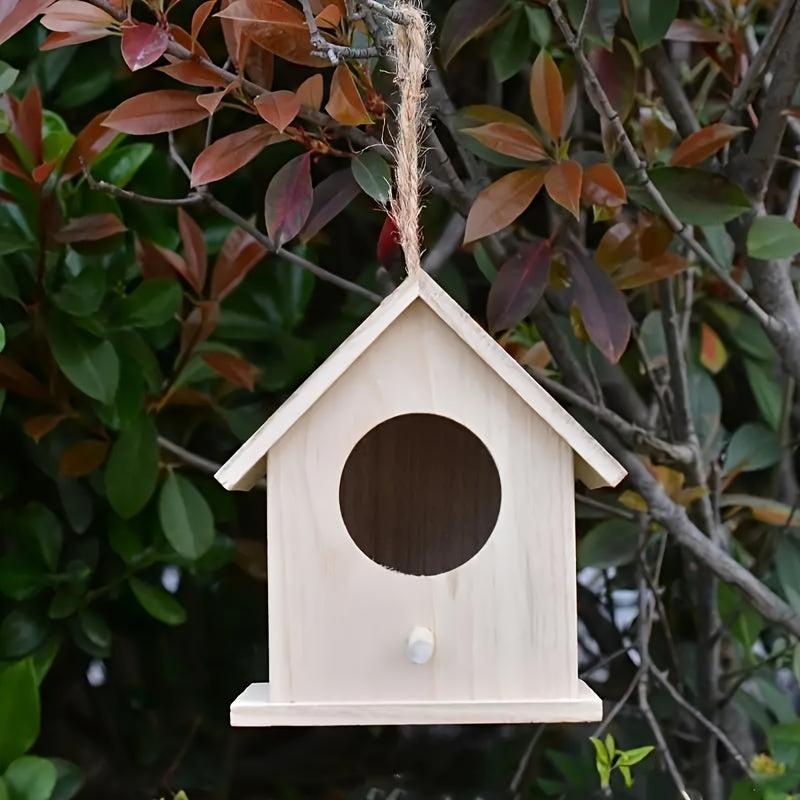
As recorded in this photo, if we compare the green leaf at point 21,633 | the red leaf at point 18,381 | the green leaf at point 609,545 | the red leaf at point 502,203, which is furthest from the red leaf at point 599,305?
the green leaf at point 21,633

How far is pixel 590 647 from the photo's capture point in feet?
4.42

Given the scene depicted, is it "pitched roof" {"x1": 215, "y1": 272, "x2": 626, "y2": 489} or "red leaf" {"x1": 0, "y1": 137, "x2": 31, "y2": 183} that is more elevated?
"red leaf" {"x1": 0, "y1": 137, "x2": 31, "y2": 183}

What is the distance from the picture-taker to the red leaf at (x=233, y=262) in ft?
3.45

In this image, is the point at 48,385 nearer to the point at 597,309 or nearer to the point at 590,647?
the point at 597,309

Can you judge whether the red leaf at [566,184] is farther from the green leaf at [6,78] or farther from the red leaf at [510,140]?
the green leaf at [6,78]

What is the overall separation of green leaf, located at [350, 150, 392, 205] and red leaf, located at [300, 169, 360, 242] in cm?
3

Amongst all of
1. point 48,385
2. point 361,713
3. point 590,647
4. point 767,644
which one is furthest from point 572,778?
point 48,385

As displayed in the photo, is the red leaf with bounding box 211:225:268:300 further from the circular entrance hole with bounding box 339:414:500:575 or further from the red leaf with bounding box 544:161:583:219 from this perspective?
the red leaf with bounding box 544:161:583:219

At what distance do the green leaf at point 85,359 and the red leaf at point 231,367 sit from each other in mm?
104

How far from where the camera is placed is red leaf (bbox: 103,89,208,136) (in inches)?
30.4

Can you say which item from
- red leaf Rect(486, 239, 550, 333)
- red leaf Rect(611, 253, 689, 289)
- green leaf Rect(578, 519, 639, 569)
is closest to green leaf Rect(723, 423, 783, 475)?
green leaf Rect(578, 519, 639, 569)

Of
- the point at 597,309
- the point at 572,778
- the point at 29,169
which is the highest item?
the point at 29,169

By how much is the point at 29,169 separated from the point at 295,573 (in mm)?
502

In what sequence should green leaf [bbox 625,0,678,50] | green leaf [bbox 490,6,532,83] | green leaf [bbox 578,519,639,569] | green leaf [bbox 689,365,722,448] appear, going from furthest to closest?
green leaf [bbox 689,365,722,448] → green leaf [bbox 578,519,639,569] → green leaf [bbox 490,6,532,83] → green leaf [bbox 625,0,678,50]
